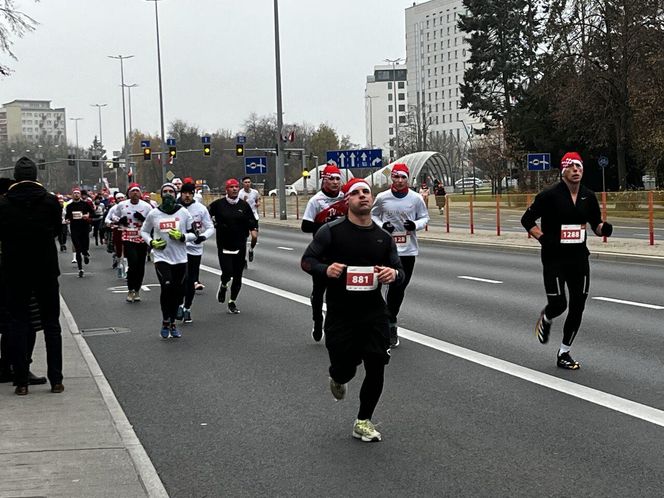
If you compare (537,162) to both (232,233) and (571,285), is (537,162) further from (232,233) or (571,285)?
(571,285)

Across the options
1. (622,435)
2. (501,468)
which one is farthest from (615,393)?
(501,468)

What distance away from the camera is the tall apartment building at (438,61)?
6722 inches

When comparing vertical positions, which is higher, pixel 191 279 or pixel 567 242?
pixel 567 242

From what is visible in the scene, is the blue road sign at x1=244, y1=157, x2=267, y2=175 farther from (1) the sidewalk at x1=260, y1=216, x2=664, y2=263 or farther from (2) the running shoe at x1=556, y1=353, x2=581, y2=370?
(2) the running shoe at x1=556, y1=353, x2=581, y2=370

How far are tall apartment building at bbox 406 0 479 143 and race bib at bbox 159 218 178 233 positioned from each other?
158826mm

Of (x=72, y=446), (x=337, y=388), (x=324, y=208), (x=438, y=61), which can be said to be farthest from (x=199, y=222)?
(x=438, y=61)

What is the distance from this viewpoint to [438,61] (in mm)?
176000

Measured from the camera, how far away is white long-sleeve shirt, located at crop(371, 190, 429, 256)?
1052 centimetres

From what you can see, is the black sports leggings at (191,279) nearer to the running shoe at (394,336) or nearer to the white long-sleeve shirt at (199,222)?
the white long-sleeve shirt at (199,222)

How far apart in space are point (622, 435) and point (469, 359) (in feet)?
10.3

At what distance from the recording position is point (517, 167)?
66.7 meters

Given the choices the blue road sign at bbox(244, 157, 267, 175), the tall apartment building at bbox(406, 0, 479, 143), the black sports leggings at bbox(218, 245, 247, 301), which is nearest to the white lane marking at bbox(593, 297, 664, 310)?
the black sports leggings at bbox(218, 245, 247, 301)

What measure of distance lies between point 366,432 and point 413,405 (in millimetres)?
1132

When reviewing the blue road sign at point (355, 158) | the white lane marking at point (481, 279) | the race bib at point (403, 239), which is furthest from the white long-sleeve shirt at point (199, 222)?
the blue road sign at point (355, 158)
